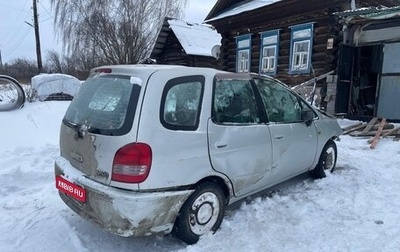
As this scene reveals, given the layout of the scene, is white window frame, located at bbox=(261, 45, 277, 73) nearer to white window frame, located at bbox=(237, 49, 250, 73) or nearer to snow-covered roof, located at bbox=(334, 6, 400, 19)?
white window frame, located at bbox=(237, 49, 250, 73)

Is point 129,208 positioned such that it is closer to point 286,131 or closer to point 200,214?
point 200,214

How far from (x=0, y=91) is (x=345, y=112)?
34.0 ft

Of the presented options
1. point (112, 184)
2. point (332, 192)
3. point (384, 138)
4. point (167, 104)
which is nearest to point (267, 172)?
point (332, 192)

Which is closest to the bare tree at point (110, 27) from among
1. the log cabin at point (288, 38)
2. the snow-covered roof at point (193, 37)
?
the snow-covered roof at point (193, 37)

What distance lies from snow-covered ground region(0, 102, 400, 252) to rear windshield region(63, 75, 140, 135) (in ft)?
3.73

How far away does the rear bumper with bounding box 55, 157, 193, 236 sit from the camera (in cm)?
253

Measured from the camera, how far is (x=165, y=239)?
309 centimetres

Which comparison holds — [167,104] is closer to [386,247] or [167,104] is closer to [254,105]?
[254,105]

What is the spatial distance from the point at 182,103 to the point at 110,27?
2238 cm

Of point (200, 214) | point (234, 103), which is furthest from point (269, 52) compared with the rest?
point (200, 214)

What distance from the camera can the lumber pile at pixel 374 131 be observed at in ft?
22.6

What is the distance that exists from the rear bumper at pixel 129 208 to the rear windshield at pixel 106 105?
0.50 m

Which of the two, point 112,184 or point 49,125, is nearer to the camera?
point 112,184

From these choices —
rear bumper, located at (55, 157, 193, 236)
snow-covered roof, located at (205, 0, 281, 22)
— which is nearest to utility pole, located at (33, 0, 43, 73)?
snow-covered roof, located at (205, 0, 281, 22)
